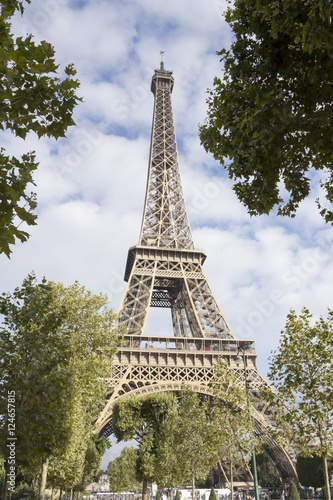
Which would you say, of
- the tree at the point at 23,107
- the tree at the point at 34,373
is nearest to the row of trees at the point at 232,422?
the tree at the point at 34,373

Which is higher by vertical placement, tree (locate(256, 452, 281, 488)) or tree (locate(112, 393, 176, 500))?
tree (locate(112, 393, 176, 500))

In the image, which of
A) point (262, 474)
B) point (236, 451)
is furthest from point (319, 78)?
point (262, 474)

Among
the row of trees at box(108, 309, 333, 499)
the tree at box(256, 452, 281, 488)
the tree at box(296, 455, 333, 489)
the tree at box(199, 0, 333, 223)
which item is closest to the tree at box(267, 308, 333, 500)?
the row of trees at box(108, 309, 333, 499)

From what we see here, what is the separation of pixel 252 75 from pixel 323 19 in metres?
2.78

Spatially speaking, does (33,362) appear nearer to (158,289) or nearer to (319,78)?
(319,78)

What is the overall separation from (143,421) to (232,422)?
15.2 m

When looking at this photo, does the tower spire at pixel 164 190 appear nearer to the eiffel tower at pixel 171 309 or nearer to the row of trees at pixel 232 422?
the eiffel tower at pixel 171 309

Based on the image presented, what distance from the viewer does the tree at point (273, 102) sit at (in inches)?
248

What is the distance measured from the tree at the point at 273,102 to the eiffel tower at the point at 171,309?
1124 inches

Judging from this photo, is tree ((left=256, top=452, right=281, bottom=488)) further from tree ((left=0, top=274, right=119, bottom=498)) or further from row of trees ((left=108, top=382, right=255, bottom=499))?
tree ((left=0, top=274, right=119, bottom=498))

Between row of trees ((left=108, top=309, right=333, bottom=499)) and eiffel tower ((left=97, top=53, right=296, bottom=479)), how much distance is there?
168 inches

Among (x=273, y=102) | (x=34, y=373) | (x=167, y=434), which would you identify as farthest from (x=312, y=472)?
(x=273, y=102)

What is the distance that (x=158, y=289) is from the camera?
58812mm

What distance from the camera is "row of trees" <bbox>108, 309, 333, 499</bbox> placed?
49.1 ft
